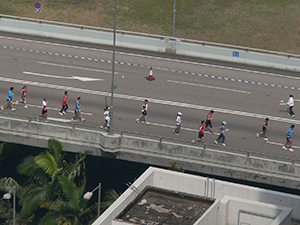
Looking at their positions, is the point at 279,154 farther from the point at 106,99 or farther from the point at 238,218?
the point at 106,99

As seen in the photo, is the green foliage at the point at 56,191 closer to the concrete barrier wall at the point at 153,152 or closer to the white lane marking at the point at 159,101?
the concrete barrier wall at the point at 153,152

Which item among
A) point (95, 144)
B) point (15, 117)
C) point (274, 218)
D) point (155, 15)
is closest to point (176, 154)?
point (95, 144)

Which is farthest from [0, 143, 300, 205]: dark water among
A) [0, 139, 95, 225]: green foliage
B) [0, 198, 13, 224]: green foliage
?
[0, 139, 95, 225]: green foliage

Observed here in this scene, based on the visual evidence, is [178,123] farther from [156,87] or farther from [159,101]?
[156,87]

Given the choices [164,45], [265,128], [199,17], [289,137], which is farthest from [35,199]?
[199,17]

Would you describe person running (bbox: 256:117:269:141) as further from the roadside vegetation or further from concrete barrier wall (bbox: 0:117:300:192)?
the roadside vegetation
